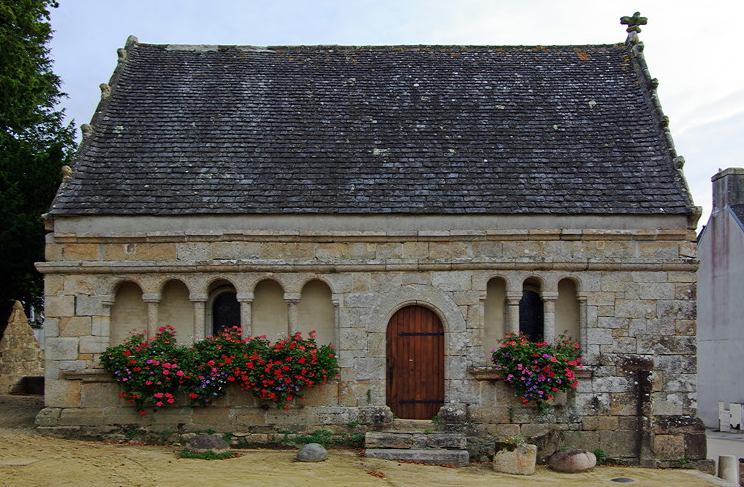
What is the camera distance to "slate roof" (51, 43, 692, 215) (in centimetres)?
1299

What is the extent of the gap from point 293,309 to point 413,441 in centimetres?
298

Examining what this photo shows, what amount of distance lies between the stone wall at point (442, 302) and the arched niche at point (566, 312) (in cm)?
25

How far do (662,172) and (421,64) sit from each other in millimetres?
5698

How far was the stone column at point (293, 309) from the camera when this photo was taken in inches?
500

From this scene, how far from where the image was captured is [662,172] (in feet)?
44.2

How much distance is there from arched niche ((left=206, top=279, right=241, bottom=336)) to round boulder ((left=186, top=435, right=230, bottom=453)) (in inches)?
83.9

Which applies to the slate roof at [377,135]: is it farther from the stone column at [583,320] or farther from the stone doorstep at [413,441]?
the stone doorstep at [413,441]

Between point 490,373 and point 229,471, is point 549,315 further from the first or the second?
point 229,471

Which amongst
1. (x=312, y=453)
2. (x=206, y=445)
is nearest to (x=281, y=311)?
(x=206, y=445)

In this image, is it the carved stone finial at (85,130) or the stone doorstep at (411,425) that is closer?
the stone doorstep at (411,425)

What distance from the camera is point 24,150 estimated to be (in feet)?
58.6

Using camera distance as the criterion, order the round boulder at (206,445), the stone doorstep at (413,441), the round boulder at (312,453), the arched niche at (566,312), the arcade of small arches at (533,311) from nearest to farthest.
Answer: the round boulder at (312,453) → the round boulder at (206,445) → the stone doorstep at (413,441) → the arcade of small arches at (533,311) → the arched niche at (566,312)

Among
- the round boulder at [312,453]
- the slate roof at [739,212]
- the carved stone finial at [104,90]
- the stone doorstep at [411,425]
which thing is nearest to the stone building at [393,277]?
the stone doorstep at [411,425]

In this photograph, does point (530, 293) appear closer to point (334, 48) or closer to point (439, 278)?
point (439, 278)
